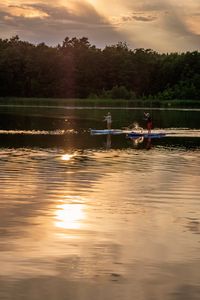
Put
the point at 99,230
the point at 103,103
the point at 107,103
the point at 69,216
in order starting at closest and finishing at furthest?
1. the point at 99,230
2. the point at 69,216
3. the point at 107,103
4. the point at 103,103

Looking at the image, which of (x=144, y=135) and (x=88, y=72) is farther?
(x=88, y=72)

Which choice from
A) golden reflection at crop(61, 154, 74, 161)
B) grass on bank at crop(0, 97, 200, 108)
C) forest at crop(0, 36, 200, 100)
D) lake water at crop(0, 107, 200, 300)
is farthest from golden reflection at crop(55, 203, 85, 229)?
forest at crop(0, 36, 200, 100)

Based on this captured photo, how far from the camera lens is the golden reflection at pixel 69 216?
49.1 ft

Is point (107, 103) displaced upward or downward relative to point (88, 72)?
downward

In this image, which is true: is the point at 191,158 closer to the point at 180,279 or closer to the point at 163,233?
the point at 163,233

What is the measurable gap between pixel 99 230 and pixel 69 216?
5.47 feet

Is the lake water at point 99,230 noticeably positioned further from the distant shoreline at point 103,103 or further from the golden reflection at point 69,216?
the distant shoreline at point 103,103

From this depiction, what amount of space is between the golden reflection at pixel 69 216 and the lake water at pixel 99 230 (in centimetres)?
3

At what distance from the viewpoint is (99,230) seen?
14.5 meters

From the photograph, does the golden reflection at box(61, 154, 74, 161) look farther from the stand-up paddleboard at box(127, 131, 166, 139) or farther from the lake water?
the stand-up paddleboard at box(127, 131, 166, 139)

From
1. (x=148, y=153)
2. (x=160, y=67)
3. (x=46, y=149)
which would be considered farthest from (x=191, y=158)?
(x=160, y=67)

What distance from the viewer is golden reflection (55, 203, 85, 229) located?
14969mm

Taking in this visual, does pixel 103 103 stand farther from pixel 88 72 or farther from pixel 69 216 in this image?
pixel 69 216

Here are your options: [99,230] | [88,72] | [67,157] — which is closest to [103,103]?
[88,72]
